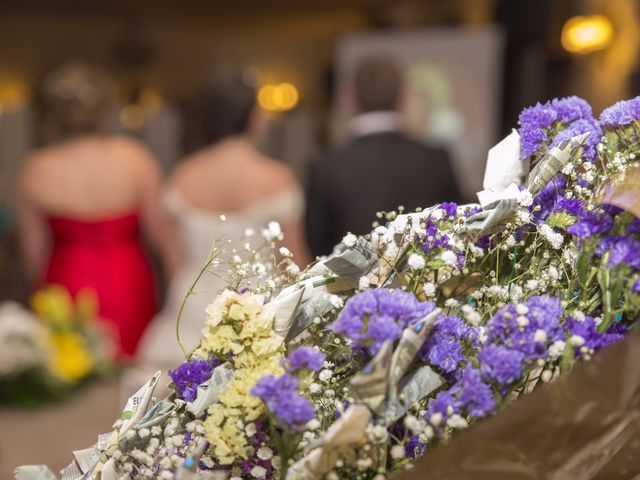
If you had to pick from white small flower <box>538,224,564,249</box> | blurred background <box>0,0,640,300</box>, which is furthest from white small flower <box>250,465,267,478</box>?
blurred background <box>0,0,640,300</box>

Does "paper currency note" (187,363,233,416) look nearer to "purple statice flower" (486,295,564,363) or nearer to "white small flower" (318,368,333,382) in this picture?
"white small flower" (318,368,333,382)

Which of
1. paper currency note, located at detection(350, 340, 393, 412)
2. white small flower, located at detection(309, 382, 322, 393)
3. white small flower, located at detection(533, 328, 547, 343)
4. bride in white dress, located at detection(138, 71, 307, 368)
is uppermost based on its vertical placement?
white small flower, located at detection(533, 328, 547, 343)

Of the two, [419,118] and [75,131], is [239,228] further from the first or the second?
[419,118]

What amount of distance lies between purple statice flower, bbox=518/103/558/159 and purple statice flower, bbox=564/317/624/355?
0.23m

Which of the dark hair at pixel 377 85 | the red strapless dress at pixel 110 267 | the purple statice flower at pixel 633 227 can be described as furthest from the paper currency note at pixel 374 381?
the red strapless dress at pixel 110 267

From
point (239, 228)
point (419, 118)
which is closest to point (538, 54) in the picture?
point (419, 118)

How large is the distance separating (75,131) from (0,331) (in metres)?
0.99

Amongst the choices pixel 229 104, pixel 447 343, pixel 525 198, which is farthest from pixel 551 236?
pixel 229 104

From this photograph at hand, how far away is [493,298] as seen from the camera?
0.85 m

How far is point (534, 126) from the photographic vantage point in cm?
94

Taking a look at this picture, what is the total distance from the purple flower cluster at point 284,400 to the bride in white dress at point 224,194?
2890 mm

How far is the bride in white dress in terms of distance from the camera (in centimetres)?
364

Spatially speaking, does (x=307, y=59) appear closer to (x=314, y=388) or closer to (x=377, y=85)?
(x=377, y=85)

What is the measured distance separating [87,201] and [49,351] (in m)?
0.76
